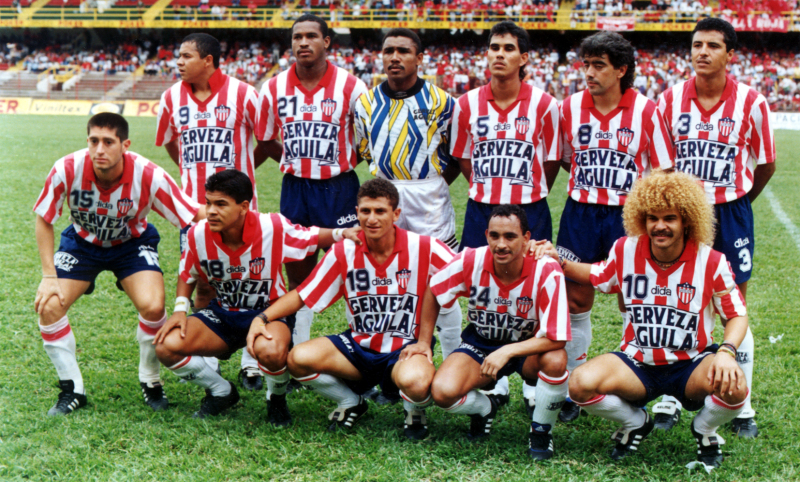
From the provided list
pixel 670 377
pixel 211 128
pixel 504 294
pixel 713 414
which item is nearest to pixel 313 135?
pixel 211 128

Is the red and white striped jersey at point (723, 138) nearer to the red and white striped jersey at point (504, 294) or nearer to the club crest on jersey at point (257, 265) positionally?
the red and white striped jersey at point (504, 294)

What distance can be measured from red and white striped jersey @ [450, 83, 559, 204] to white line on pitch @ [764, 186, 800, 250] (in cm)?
487

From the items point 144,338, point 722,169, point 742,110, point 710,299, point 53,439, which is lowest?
point 53,439

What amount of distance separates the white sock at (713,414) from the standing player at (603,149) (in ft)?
2.41

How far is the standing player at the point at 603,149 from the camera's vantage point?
12.4 ft

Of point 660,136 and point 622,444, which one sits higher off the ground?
point 660,136

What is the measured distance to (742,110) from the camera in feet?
12.4

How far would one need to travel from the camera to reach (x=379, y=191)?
3549 millimetres

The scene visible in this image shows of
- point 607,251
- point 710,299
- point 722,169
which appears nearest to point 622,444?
point 710,299

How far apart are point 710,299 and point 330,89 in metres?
2.52

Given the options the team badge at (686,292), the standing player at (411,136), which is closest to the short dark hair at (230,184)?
the standing player at (411,136)

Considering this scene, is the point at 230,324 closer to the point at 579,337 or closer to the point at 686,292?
the point at 579,337

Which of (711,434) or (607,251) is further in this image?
(607,251)

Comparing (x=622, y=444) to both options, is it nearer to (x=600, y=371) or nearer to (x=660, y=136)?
(x=600, y=371)
